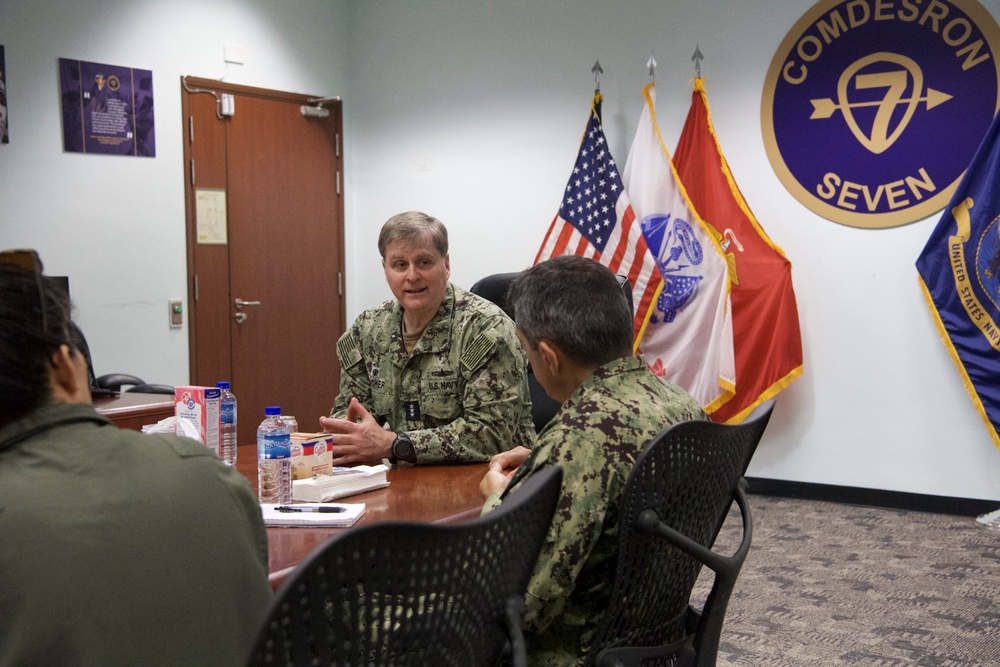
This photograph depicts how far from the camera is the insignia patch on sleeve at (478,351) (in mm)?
2594

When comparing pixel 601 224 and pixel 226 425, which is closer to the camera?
pixel 226 425

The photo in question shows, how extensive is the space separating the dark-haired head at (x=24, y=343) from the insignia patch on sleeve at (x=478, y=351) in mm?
1660

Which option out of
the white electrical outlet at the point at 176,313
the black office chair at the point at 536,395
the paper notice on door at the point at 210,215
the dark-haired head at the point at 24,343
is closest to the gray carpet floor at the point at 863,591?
the black office chair at the point at 536,395

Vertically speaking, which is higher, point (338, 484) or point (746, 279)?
point (746, 279)

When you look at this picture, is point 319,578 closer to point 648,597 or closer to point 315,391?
point 648,597

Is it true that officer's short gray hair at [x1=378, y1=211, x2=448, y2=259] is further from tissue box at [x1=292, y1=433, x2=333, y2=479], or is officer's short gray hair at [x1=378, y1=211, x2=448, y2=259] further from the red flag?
the red flag

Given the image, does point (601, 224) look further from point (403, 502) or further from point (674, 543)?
point (674, 543)

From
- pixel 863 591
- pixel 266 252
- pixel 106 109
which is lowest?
pixel 863 591

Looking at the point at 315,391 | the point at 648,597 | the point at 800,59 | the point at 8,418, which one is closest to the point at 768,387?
the point at 800,59

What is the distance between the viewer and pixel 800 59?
16.1 feet

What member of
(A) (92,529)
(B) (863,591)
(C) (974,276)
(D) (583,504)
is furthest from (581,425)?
(C) (974,276)

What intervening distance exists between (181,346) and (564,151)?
8.42 ft

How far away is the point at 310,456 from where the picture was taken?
2102 millimetres

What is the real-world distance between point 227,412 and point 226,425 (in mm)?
53
